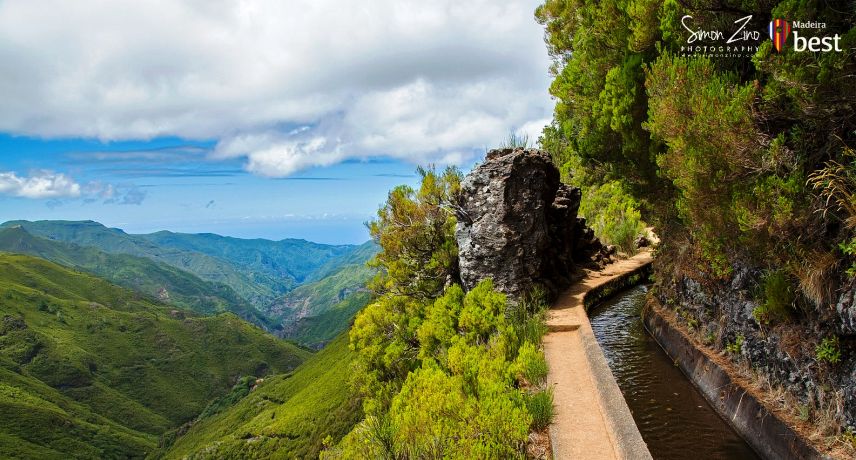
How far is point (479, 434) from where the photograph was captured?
596 centimetres

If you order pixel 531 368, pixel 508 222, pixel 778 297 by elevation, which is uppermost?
pixel 508 222

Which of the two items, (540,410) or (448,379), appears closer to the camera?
(540,410)

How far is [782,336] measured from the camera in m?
6.68

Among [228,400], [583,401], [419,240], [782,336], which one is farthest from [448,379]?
[228,400]

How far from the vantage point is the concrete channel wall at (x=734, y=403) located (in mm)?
6184

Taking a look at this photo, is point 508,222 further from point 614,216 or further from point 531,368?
point 614,216

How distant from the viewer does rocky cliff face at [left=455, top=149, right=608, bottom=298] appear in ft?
41.8

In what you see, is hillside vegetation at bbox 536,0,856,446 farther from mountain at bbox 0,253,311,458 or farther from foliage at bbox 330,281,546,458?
mountain at bbox 0,253,311,458

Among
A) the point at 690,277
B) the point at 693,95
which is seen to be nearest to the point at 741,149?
the point at 693,95

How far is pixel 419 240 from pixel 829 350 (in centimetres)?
1142

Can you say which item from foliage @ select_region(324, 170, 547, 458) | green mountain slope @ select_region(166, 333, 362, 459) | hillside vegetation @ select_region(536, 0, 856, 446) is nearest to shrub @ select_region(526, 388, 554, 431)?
foliage @ select_region(324, 170, 547, 458)

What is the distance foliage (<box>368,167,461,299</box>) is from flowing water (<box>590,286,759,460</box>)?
5249mm

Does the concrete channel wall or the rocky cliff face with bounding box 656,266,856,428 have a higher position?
the rocky cliff face with bounding box 656,266,856,428

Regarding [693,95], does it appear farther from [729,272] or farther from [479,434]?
[479,434]
